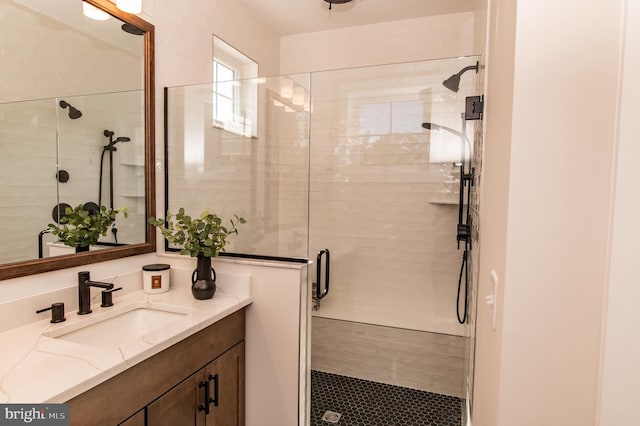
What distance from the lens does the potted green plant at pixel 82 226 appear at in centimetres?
162

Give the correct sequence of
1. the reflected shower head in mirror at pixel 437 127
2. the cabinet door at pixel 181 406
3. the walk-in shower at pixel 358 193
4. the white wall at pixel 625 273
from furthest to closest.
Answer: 1. the reflected shower head in mirror at pixel 437 127
2. the walk-in shower at pixel 358 193
3. the cabinet door at pixel 181 406
4. the white wall at pixel 625 273

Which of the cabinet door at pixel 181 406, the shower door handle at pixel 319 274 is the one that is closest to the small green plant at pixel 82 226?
the cabinet door at pixel 181 406

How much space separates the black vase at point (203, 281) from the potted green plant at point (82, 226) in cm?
50

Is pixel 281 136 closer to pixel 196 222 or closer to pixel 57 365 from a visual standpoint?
pixel 196 222

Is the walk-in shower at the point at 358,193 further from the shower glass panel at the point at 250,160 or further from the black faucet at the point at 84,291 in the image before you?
the black faucet at the point at 84,291

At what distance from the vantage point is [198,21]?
2.41 m

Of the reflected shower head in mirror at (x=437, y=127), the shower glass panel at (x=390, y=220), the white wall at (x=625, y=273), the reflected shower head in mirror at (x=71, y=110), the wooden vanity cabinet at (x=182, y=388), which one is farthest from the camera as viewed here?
the reflected shower head in mirror at (x=437, y=127)

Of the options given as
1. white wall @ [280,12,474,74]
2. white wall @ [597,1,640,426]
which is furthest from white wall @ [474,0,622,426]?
white wall @ [280,12,474,74]

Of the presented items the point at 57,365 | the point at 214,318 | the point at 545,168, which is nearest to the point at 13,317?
the point at 57,365

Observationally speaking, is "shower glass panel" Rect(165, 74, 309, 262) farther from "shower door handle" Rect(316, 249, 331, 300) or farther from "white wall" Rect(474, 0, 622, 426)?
"white wall" Rect(474, 0, 622, 426)

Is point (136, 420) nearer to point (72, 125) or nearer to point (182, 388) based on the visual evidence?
point (182, 388)

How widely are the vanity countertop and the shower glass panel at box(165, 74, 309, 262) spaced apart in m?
0.64

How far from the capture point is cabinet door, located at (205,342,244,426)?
5.55 ft

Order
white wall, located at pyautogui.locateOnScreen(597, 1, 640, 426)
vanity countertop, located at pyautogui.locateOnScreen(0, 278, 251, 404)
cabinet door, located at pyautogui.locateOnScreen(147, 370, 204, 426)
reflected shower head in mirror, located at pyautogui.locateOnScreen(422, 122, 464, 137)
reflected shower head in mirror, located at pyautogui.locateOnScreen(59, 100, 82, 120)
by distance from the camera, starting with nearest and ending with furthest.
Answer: white wall, located at pyautogui.locateOnScreen(597, 1, 640, 426) → vanity countertop, located at pyautogui.locateOnScreen(0, 278, 251, 404) → cabinet door, located at pyautogui.locateOnScreen(147, 370, 204, 426) → reflected shower head in mirror, located at pyautogui.locateOnScreen(59, 100, 82, 120) → reflected shower head in mirror, located at pyautogui.locateOnScreen(422, 122, 464, 137)
